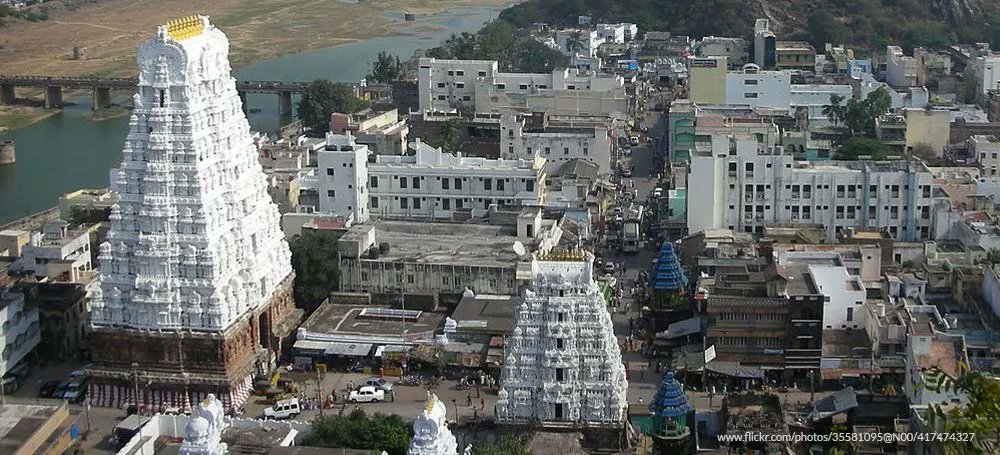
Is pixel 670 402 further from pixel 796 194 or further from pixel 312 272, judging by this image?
pixel 796 194

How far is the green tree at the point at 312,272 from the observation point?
40938 mm

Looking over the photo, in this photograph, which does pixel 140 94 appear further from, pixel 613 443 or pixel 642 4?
pixel 642 4

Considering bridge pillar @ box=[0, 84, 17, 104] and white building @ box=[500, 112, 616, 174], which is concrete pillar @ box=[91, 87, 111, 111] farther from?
white building @ box=[500, 112, 616, 174]

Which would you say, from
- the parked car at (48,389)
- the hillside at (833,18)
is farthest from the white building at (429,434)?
the hillside at (833,18)

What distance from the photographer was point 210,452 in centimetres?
2262

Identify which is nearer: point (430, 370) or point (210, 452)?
point (210, 452)

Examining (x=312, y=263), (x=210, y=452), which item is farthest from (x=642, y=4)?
(x=210, y=452)

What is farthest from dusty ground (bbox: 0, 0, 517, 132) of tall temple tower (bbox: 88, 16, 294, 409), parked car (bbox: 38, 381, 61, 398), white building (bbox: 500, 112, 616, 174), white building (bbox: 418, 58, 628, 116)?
tall temple tower (bbox: 88, 16, 294, 409)

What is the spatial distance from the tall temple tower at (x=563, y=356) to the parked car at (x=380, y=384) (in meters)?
6.26

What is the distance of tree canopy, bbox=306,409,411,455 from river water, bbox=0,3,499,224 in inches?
1317

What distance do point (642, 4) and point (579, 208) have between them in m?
53.9

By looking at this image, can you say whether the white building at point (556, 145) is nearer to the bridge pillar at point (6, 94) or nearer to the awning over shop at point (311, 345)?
the awning over shop at point (311, 345)

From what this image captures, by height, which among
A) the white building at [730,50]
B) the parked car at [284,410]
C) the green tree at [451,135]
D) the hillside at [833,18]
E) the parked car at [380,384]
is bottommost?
the parked car at [284,410]

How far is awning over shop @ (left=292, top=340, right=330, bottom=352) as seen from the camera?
3794cm
